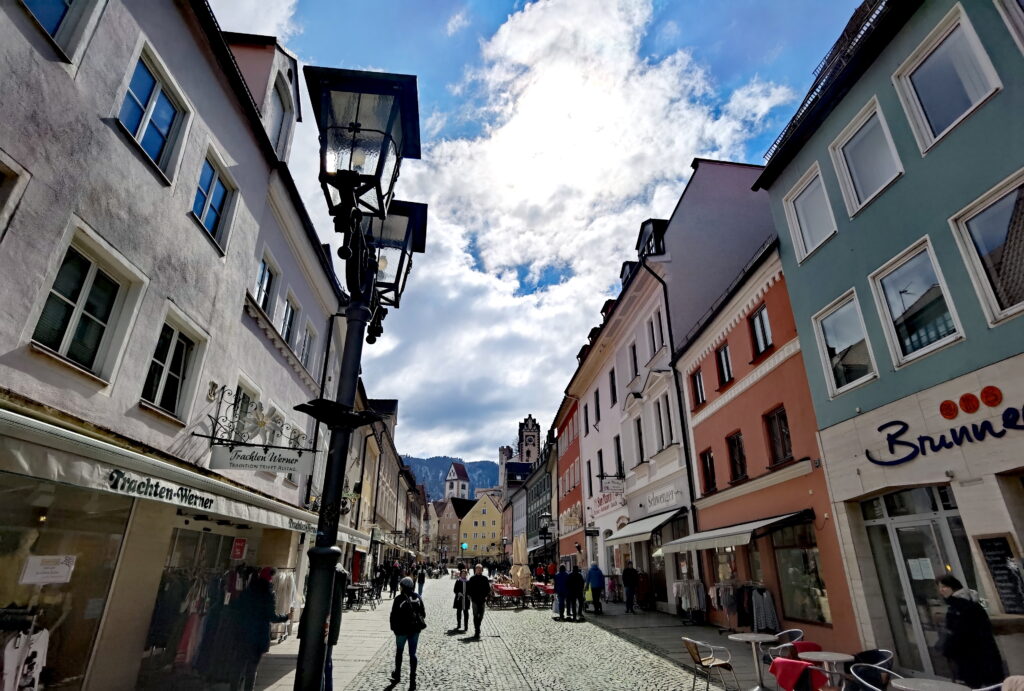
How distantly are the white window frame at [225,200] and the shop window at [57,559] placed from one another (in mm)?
4445

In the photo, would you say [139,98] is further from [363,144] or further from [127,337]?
[363,144]

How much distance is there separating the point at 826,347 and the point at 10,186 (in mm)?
12271

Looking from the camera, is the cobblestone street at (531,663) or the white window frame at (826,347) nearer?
the cobblestone street at (531,663)

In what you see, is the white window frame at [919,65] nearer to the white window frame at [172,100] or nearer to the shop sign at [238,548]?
the white window frame at [172,100]

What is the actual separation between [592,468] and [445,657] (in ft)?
58.2

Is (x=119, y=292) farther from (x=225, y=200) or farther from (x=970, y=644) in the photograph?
(x=970, y=644)

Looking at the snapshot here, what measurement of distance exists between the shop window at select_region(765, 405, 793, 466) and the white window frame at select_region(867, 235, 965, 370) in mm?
3181

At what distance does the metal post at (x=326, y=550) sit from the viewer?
2.75 metres

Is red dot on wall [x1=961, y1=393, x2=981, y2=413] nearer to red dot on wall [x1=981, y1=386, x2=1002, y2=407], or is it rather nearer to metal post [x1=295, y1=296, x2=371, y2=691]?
red dot on wall [x1=981, y1=386, x2=1002, y2=407]

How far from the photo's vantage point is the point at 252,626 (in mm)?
7609

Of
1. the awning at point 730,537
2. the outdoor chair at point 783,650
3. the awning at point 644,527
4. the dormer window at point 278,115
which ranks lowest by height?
the outdoor chair at point 783,650

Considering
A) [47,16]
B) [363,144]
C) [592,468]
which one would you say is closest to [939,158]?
[363,144]

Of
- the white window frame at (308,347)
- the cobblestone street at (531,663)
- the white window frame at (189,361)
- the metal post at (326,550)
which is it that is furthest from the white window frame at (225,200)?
the cobblestone street at (531,663)

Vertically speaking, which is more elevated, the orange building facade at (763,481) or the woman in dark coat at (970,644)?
the orange building facade at (763,481)
